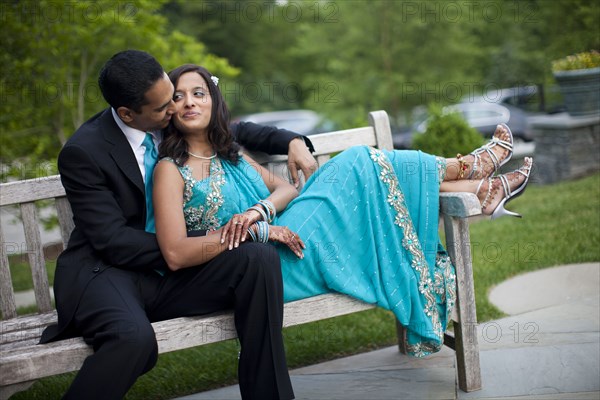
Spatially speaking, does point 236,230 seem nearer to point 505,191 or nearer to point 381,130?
→ point 381,130

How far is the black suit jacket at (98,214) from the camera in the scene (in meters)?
2.93

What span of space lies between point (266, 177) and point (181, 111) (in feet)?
1.89

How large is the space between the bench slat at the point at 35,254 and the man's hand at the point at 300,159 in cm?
131

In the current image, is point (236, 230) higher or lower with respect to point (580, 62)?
lower

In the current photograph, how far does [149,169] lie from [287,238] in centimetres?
74

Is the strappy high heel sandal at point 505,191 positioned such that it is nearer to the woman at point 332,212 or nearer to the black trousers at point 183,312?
the woman at point 332,212

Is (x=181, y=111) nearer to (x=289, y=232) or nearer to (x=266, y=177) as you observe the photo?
(x=266, y=177)

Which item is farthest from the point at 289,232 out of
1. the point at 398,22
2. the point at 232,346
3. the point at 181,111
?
the point at 398,22

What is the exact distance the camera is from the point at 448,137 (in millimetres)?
7188

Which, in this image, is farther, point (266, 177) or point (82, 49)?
point (82, 49)

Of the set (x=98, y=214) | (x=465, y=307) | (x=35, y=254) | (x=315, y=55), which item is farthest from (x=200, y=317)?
(x=315, y=55)

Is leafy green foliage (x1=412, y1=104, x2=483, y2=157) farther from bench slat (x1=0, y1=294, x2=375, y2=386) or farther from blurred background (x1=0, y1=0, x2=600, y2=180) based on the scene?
bench slat (x1=0, y1=294, x2=375, y2=386)

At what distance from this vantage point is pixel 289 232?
10.3 ft

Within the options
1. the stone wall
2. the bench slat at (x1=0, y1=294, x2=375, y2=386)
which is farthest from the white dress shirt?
the stone wall
